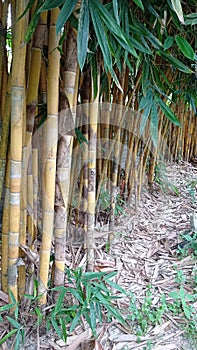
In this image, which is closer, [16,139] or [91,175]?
[16,139]

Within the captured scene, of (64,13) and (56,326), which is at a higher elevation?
→ (64,13)

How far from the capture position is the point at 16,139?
2.37 ft

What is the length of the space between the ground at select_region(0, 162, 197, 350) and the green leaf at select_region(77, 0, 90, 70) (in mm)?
682

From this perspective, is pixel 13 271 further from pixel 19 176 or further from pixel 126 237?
pixel 126 237

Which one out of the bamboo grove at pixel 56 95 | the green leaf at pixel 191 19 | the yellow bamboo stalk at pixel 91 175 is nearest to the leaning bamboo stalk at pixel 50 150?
the bamboo grove at pixel 56 95

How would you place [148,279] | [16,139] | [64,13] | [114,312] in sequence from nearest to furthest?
[64,13]
[16,139]
[114,312]
[148,279]

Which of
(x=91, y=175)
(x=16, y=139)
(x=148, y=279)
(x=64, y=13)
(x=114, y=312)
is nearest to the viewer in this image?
(x=64, y=13)

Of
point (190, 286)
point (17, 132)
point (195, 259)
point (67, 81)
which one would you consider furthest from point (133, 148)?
point (17, 132)

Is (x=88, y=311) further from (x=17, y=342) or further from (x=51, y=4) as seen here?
(x=51, y=4)

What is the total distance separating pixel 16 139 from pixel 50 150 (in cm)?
9

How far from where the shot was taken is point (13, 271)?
0.79m

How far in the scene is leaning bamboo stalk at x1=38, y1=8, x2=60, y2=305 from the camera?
0.72 m

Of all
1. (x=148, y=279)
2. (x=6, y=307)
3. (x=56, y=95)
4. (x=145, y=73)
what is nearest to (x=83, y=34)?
(x=56, y=95)

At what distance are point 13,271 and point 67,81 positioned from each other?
0.50 metres
